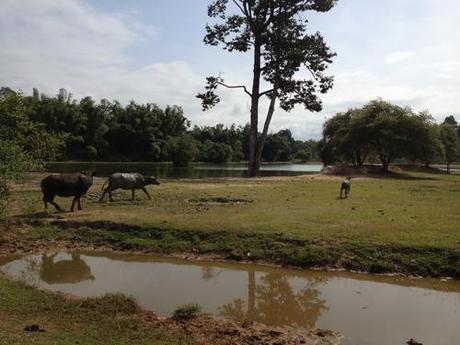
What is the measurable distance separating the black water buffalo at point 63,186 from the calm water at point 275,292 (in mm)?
4494

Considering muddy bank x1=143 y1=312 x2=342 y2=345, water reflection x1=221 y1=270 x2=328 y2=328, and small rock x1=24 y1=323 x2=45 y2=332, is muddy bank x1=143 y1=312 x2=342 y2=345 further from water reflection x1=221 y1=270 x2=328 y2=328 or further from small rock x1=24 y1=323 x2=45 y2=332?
small rock x1=24 y1=323 x2=45 y2=332

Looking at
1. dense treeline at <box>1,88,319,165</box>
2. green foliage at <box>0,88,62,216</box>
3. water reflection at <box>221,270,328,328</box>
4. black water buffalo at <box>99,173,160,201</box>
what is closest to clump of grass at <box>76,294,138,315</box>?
water reflection at <box>221,270,328,328</box>

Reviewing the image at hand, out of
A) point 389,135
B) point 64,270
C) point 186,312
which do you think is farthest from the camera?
point 389,135

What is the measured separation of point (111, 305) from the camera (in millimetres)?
8938

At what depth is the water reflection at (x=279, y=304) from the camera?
927cm

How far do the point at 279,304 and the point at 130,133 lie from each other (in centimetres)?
9329

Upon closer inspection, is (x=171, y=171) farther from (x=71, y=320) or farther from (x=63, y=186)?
(x=71, y=320)

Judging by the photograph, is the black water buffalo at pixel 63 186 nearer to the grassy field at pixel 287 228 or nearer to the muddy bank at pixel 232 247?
the grassy field at pixel 287 228

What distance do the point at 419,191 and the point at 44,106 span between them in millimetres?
71553

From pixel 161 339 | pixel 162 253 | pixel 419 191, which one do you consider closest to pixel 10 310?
pixel 161 339

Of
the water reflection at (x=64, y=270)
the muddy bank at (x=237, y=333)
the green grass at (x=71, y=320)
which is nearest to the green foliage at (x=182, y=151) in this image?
the water reflection at (x=64, y=270)

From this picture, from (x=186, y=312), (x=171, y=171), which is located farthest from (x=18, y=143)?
(x=171, y=171)

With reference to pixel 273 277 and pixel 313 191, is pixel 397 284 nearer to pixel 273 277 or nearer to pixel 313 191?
pixel 273 277

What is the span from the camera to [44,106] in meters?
83.4
